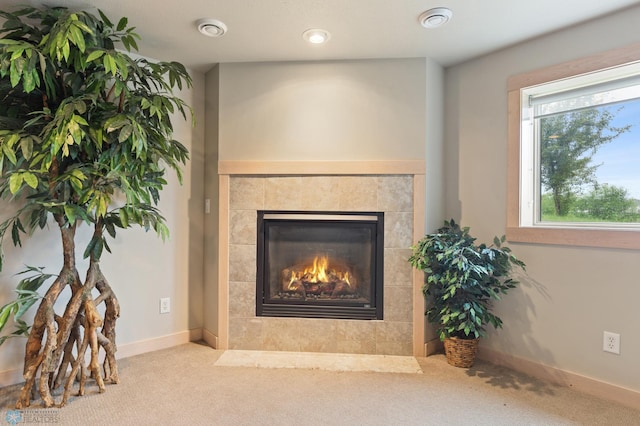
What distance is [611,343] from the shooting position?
189cm

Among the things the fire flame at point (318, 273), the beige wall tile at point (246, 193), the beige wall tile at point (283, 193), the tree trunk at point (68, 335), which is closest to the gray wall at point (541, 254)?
the fire flame at point (318, 273)

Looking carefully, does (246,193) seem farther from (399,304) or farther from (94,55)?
(399,304)

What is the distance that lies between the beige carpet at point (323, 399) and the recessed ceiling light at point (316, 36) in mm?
2198

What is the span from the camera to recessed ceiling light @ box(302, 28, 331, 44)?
6.84 ft

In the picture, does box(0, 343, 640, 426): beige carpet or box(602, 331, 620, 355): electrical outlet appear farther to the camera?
box(602, 331, 620, 355): electrical outlet

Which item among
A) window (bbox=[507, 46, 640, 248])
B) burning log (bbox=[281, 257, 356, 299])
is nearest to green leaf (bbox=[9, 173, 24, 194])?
burning log (bbox=[281, 257, 356, 299])

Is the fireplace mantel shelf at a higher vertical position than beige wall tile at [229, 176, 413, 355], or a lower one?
higher

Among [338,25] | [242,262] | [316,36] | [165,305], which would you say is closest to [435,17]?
[338,25]

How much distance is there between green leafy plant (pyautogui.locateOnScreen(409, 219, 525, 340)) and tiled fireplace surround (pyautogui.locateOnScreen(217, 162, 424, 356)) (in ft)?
0.57

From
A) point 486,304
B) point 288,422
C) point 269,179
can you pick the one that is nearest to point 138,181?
point 269,179

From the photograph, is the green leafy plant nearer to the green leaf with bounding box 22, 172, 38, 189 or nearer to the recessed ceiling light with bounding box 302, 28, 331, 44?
the recessed ceiling light with bounding box 302, 28, 331, 44

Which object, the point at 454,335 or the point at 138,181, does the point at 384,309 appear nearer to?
the point at 454,335

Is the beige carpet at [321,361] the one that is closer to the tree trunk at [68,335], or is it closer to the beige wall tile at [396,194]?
the tree trunk at [68,335]

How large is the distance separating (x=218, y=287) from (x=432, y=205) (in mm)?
1776
